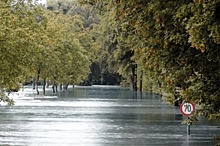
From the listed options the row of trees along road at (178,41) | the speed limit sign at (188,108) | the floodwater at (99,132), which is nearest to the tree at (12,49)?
the floodwater at (99,132)

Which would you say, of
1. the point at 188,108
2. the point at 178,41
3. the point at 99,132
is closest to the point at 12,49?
the point at 99,132

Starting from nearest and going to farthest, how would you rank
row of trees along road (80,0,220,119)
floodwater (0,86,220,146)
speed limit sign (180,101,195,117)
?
row of trees along road (80,0,220,119), floodwater (0,86,220,146), speed limit sign (180,101,195,117)

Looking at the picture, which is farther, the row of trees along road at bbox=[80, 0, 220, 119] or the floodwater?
the floodwater

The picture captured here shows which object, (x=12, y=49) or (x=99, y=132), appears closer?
(x=12, y=49)

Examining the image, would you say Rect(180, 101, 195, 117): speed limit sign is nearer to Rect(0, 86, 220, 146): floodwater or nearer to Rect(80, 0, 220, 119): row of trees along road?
Rect(0, 86, 220, 146): floodwater

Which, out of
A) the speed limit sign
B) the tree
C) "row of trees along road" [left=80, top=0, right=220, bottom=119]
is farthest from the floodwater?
"row of trees along road" [left=80, top=0, right=220, bottom=119]

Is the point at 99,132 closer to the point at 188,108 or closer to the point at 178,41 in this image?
the point at 188,108

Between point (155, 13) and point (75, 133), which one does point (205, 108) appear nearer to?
point (155, 13)

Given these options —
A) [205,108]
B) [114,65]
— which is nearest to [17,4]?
[205,108]

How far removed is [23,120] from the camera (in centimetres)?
2802

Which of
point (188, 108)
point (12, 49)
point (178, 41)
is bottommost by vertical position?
point (188, 108)

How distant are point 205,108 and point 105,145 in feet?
19.8

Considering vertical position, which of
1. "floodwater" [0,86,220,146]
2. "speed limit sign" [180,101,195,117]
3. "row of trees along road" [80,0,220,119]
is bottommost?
"floodwater" [0,86,220,146]

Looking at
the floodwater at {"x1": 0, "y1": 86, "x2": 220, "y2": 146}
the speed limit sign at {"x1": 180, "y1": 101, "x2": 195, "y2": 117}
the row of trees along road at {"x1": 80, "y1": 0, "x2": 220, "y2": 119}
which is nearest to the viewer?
the row of trees along road at {"x1": 80, "y1": 0, "x2": 220, "y2": 119}
